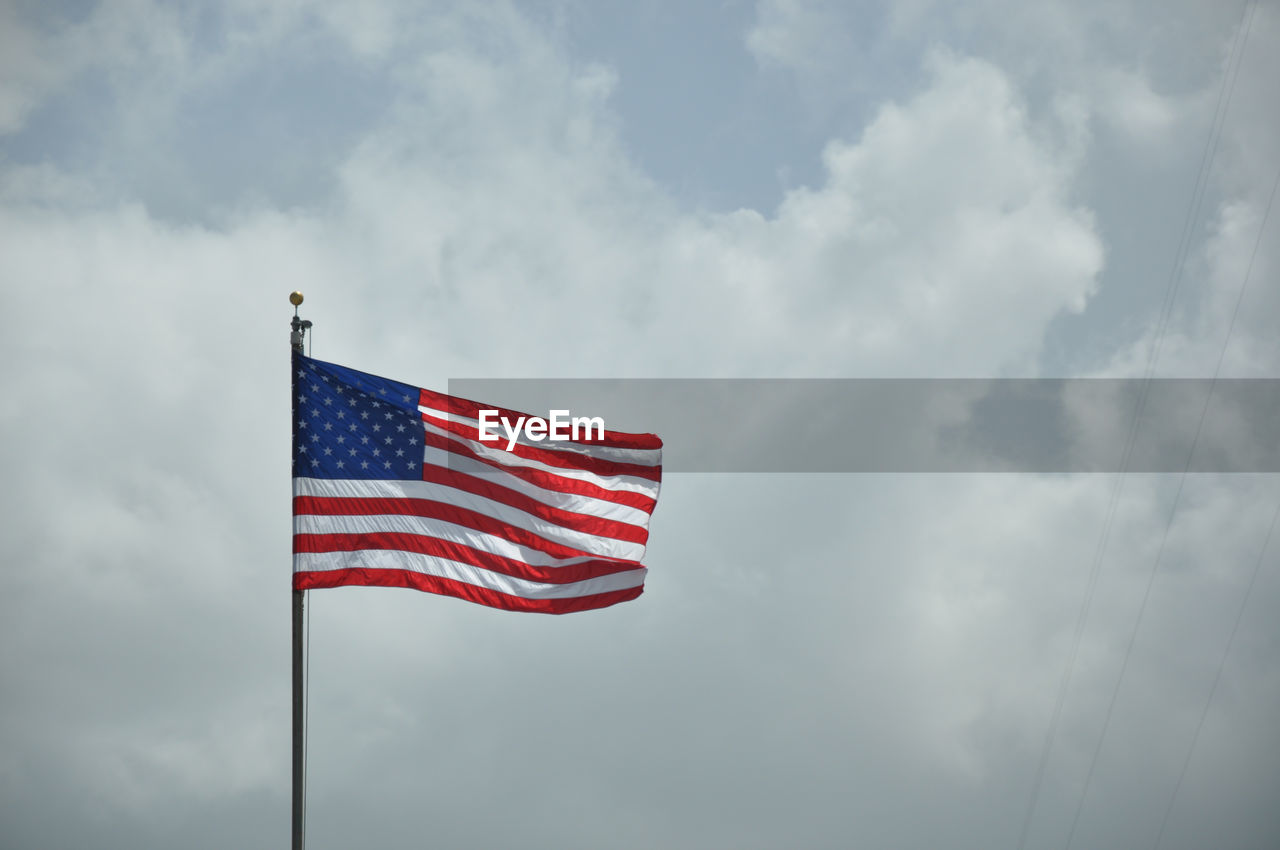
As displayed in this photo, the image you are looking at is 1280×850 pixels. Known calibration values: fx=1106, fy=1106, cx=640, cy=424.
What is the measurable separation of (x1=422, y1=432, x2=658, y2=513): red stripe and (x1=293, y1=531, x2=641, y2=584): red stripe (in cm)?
134

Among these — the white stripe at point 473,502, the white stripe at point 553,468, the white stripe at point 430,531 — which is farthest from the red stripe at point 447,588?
the white stripe at point 553,468

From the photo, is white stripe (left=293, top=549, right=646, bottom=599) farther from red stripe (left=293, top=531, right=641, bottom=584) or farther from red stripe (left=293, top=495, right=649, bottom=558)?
red stripe (left=293, top=495, right=649, bottom=558)

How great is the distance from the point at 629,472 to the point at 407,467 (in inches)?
189

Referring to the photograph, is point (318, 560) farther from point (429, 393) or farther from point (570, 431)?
point (570, 431)

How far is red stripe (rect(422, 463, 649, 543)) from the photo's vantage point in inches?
843

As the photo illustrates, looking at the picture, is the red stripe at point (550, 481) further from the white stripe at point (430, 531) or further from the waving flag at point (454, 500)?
the white stripe at point (430, 531)

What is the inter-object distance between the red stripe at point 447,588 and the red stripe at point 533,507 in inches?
48.6

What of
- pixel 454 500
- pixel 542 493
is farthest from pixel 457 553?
pixel 542 493

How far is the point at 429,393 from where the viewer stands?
71.4 ft

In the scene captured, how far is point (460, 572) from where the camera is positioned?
21125 millimetres

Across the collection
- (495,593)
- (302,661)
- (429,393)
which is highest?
(429,393)

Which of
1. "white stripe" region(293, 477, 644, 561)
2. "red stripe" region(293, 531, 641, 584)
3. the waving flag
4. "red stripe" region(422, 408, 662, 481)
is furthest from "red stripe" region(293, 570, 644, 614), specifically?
"red stripe" region(422, 408, 662, 481)

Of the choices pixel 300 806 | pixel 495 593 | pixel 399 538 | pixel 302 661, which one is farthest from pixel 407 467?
pixel 300 806

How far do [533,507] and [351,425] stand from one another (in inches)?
154
